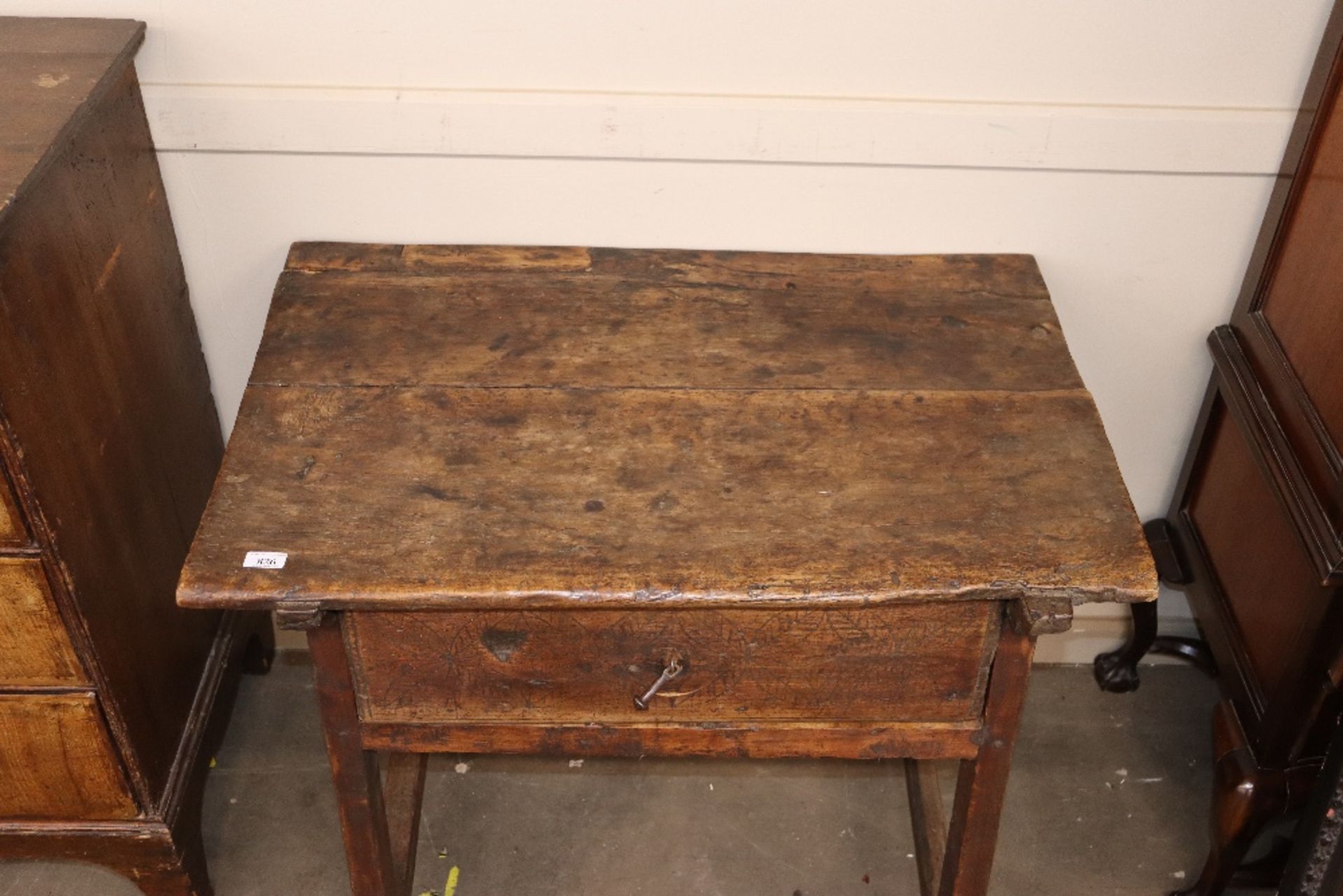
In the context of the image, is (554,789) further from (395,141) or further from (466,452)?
(395,141)

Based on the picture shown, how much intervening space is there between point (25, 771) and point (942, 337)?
1.33 m

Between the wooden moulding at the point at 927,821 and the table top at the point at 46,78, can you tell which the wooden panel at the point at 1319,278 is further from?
the table top at the point at 46,78

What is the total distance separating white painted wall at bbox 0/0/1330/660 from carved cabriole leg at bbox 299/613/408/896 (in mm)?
716

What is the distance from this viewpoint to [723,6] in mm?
1681

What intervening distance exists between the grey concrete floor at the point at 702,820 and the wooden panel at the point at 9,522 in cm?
80

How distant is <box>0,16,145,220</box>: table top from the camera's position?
138cm

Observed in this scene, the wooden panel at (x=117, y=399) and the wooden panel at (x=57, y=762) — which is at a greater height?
the wooden panel at (x=117, y=399)

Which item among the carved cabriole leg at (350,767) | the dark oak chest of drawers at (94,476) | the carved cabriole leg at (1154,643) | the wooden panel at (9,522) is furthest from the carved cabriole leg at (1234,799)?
the wooden panel at (9,522)

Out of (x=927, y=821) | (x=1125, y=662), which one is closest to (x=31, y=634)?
(x=927, y=821)

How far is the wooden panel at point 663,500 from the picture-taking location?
1.32 meters

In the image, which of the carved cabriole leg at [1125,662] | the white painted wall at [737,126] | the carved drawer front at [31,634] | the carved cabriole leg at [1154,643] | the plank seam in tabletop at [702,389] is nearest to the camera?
the carved drawer front at [31,634]

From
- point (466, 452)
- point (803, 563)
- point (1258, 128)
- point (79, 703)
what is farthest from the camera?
point (1258, 128)

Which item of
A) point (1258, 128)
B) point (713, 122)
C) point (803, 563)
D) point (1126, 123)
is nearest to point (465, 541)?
point (803, 563)

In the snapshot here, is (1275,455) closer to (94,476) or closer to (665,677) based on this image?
(665,677)
